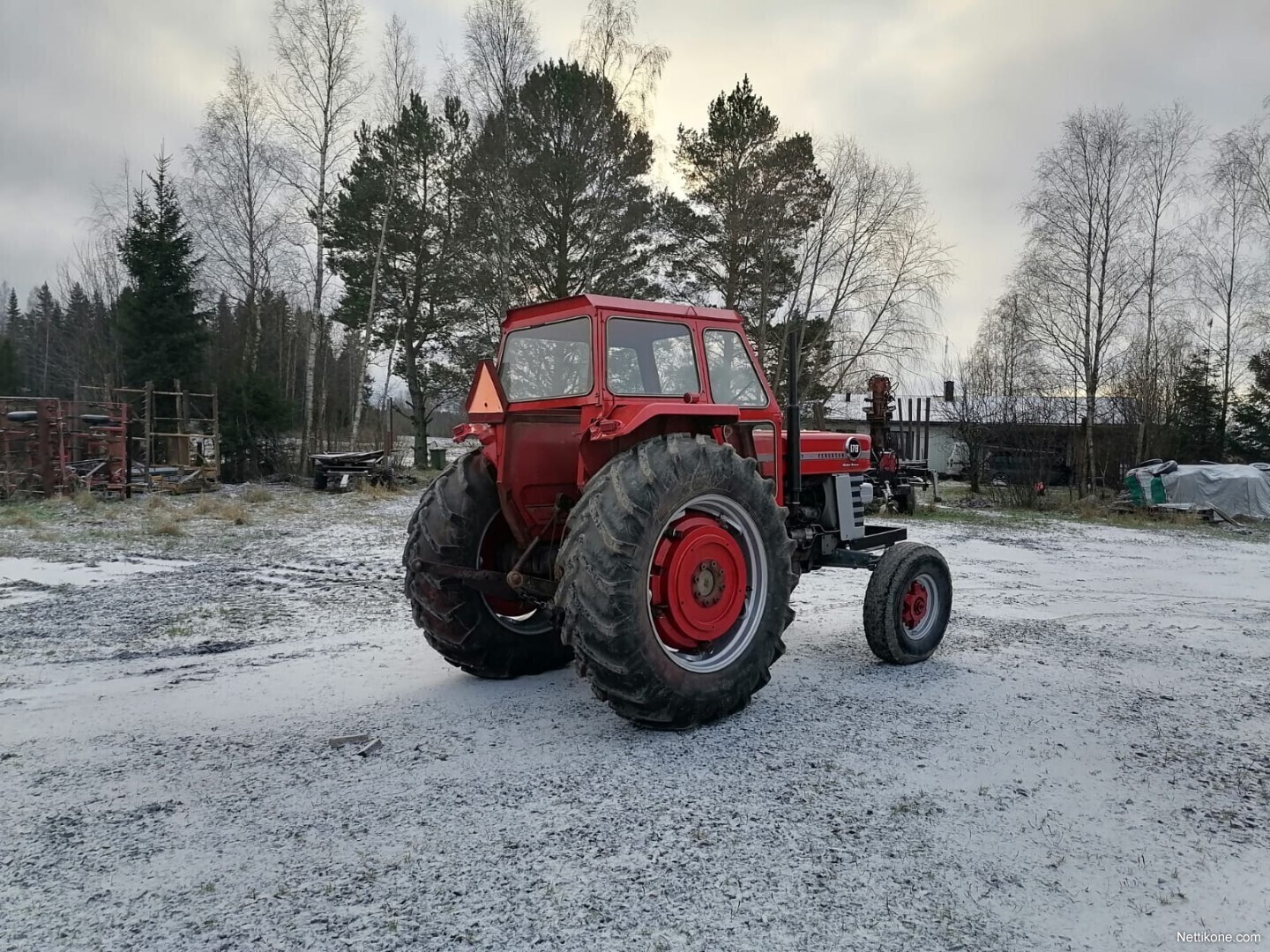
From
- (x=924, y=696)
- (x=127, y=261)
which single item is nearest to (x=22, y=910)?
(x=924, y=696)

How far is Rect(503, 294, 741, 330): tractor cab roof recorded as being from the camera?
3.95 meters

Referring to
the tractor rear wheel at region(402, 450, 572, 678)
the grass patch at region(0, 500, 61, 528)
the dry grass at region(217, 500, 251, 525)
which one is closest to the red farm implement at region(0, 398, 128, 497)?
the grass patch at region(0, 500, 61, 528)

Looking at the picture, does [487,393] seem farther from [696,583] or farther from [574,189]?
[574,189]

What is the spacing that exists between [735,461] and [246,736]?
2.56 meters

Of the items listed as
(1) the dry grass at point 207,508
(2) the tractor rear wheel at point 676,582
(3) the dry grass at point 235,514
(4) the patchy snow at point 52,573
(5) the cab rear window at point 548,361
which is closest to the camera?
(2) the tractor rear wheel at point 676,582

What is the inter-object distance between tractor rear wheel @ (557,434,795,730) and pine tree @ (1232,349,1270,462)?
85.6ft

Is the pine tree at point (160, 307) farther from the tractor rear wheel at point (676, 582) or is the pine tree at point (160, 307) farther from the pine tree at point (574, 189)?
the tractor rear wheel at point (676, 582)

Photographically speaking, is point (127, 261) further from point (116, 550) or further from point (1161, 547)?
point (1161, 547)

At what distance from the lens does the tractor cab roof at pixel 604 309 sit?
3945mm

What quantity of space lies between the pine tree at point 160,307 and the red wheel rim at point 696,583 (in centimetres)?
2172

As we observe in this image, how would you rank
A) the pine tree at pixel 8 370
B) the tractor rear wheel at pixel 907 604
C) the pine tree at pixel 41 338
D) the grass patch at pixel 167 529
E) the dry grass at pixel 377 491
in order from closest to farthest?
the tractor rear wheel at pixel 907 604, the grass patch at pixel 167 529, the dry grass at pixel 377 491, the pine tree at pixel 8 370, the pine tree at pixel 41 338

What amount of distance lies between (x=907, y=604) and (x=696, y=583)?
183 centimetres

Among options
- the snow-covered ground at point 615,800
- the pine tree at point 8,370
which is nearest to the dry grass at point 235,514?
the snow-covered ground at point 615,800

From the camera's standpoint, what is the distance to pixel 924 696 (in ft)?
13.5
